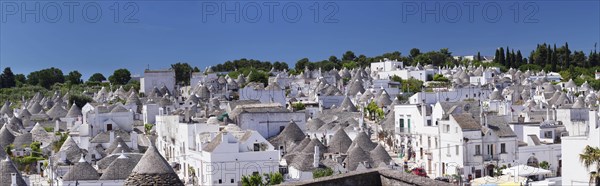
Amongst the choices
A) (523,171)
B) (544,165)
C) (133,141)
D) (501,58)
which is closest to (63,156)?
(133,141)

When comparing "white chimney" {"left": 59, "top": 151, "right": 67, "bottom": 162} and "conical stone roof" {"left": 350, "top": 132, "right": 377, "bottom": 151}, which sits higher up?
"conical stone roof" {"left": 350, "top": 132, "right": 377, "bottom": 151}

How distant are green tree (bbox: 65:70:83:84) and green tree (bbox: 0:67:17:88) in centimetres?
641

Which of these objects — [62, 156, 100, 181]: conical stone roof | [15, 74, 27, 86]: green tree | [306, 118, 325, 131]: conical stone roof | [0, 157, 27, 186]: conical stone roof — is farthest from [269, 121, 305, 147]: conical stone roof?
[15, 74, 27, 86]: green tree

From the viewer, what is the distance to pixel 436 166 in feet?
91.9

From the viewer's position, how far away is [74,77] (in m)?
90.9

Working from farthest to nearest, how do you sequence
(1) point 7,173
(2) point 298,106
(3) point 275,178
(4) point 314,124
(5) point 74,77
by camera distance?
(5) point 74,77 < (2) point 298,106 < (4) point 314,124 < (3) point 275,178 < (1) point 7,173

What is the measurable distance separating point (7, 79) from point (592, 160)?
8072cm

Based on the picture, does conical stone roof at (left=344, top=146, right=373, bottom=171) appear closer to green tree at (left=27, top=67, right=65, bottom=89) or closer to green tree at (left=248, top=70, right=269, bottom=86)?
green tree at (left=248, top=70, right=269, bottom=86)

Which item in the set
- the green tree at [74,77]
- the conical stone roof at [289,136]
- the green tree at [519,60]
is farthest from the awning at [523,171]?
the green tree at [74,77]

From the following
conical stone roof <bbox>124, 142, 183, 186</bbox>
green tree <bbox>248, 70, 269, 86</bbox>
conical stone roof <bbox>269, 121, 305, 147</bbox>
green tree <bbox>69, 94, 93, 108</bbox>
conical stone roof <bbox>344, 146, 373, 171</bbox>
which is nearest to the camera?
conical stone roof <bbox>124, 142, 183, 186</bbox>

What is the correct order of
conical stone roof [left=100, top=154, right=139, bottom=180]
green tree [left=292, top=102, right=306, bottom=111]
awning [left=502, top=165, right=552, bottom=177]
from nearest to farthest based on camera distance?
awning [left=502, top=165, right=552, bottom=177] → conical stone roof [left=100, top=154, right=139, bottom=180] → green tree [left=292, top=102, right=306, bottom=111]

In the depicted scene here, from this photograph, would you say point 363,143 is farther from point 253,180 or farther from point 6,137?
point 6,137

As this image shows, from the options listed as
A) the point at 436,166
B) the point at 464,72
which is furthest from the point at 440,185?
the point at 464,72

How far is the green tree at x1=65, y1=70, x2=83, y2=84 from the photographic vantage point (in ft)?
294
